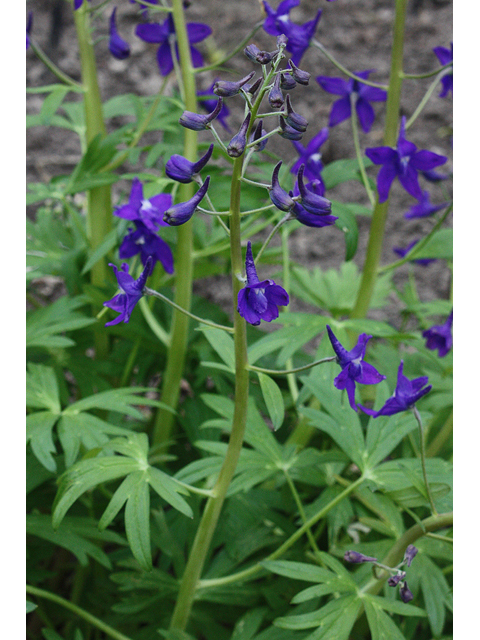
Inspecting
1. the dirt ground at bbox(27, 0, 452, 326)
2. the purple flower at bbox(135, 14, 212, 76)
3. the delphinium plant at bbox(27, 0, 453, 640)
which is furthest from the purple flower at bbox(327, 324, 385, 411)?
the dirt ground at bbox(27, 0, 452, 326)

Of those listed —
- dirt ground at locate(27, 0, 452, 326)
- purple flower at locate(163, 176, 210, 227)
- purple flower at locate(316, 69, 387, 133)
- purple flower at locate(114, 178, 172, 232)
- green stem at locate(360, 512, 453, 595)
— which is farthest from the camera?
dirt ground at locate(27, 0, 452, 326)

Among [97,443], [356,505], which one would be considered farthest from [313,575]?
[97,443]

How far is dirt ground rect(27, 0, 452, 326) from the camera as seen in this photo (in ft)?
12.7

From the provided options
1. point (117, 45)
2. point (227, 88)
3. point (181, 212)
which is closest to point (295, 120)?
point (227, 88)

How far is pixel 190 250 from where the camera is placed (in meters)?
2.03

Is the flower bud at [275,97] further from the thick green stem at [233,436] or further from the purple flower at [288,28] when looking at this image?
the purple flower at [288,28]

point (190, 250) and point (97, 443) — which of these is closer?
point (97, 443)

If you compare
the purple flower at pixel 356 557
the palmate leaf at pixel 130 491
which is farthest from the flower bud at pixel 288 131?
the purple flower at pixel 356 557

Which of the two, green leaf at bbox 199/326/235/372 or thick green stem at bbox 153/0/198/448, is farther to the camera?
thick green stem at bbox 153/0/198/448

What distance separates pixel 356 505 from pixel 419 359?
0.82 m

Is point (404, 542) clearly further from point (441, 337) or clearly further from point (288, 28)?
point (288, 28)

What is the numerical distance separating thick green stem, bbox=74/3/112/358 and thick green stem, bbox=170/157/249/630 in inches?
38.6

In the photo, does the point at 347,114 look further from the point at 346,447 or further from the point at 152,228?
the point at 346,447

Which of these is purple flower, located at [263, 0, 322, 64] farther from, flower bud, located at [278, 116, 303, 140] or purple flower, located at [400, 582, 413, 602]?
purple flower, located at [400, 582, 413, 602]
